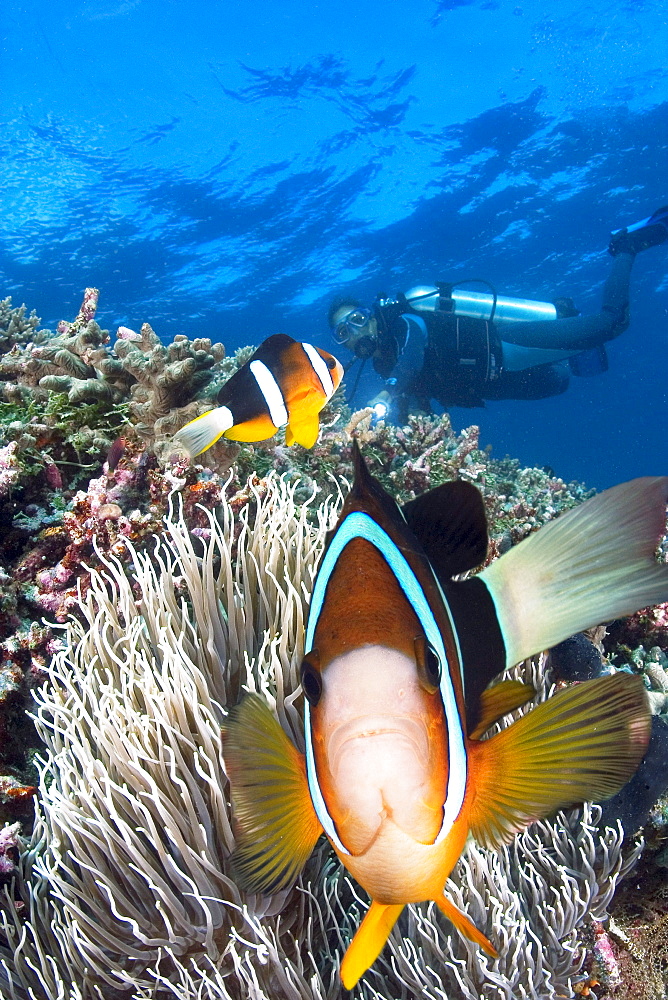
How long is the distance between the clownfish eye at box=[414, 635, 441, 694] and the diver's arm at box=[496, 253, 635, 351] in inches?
504

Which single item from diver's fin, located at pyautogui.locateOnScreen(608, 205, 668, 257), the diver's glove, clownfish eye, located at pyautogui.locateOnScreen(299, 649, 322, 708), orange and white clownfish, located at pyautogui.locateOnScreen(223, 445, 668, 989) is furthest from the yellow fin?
diver's fin, located at pyautogui.locateOnScreen(608, 205, 668, 257)

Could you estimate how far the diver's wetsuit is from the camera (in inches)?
419

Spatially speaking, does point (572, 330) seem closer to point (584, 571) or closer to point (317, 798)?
point (584, 571)

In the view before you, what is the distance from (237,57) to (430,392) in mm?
26709

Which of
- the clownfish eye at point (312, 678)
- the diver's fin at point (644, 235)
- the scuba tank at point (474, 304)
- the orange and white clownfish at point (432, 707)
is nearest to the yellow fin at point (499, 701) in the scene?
the orange and white clownfish at point (432, 707)

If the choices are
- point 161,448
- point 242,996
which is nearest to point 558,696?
point 242,996

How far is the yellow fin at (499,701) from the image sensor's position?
93 cm

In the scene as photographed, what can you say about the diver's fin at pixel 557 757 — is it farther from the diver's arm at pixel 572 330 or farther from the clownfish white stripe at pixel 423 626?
the diver's arm at pixel 572 330

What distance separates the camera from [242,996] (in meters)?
1.56

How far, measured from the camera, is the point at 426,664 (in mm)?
687

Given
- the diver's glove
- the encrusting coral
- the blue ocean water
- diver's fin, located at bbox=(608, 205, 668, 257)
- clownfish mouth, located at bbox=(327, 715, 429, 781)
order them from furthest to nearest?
the blue ocean water < diver's fin, located at bbox=(608, 205, 668, 257) < the diver's glove < the encrusting coral < clownfish mouth, located at bbox=(327, 715, 429, 781)

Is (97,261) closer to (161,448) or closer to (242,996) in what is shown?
(161,448)

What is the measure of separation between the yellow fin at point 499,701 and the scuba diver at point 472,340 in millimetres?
9047

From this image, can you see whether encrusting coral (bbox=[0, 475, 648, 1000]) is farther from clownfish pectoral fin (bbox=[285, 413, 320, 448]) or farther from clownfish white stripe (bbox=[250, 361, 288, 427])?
clownfish pectoral fin (bbox=[285, 413, 320, 448])
